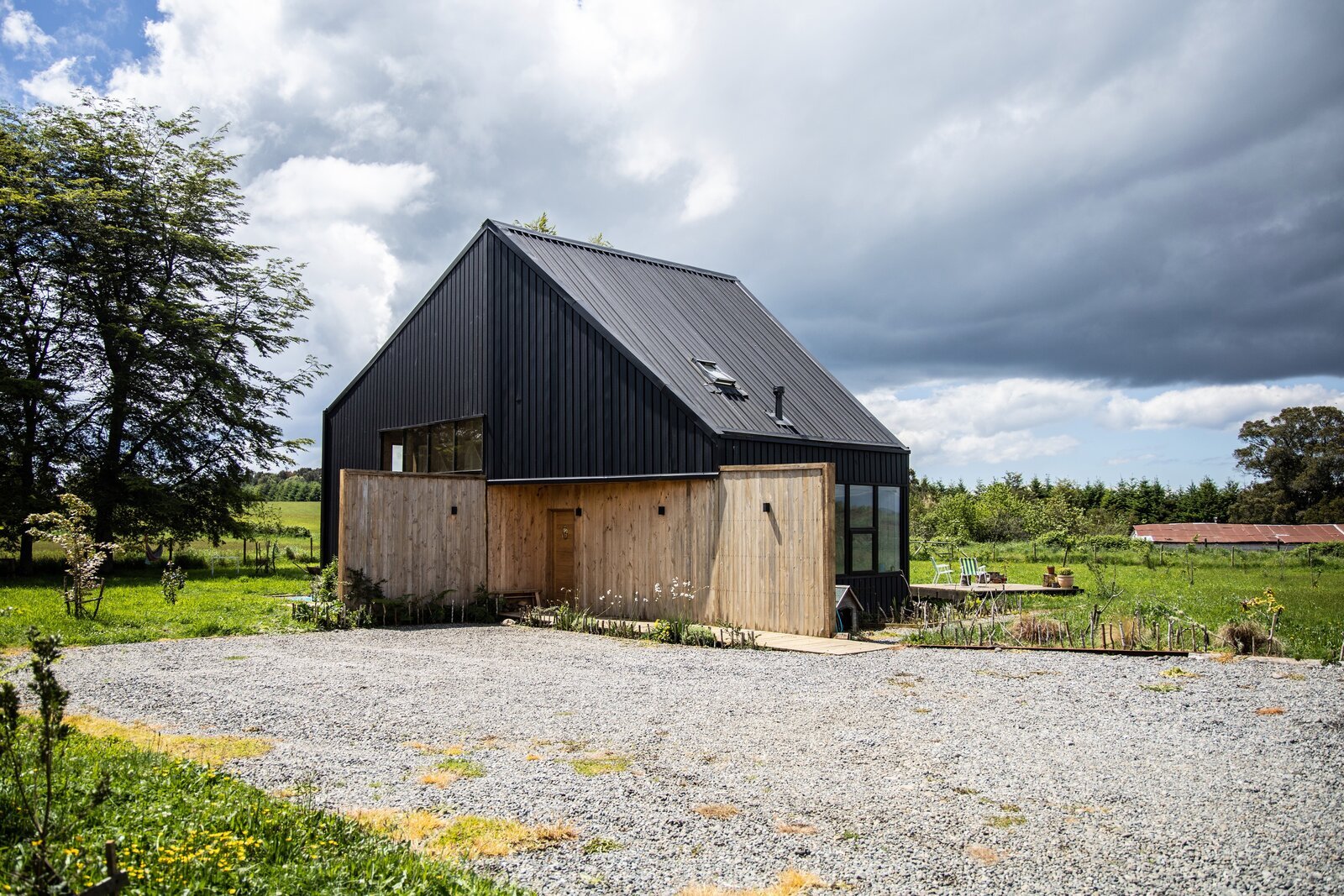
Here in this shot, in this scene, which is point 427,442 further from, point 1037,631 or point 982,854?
point 982,854

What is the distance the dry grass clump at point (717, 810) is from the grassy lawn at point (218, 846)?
127 centimetres

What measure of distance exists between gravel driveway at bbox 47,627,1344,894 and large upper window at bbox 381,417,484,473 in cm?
624

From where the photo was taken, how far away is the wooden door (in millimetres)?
15312

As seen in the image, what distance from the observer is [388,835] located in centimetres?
414

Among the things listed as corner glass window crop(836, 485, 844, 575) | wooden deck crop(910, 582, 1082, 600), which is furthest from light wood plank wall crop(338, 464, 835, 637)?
wooden deck crop(910, 582, 1082, 600)

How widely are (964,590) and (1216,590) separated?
472cm

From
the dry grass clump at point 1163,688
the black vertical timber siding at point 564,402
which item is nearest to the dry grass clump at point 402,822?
the dry grass clump at point 1163,688

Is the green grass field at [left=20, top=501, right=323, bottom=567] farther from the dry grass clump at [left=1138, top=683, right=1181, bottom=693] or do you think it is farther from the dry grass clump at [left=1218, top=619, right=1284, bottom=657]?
the dry grass clump at [left=1218, top=619, right=1284, bottom=657]

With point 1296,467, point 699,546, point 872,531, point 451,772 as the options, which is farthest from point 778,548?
point 1296,467

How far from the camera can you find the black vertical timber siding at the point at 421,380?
16016 millimetres

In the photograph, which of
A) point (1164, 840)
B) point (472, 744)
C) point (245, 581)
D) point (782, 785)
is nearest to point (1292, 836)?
point (1164, 840)

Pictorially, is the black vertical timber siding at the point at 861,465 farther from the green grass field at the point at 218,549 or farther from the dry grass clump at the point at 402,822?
the green grass field at the point at 218,549

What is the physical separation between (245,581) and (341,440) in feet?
14.2

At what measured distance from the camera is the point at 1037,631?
10359 mm
